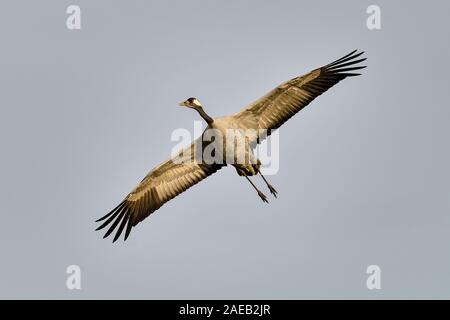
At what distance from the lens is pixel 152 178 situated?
21.0 meters

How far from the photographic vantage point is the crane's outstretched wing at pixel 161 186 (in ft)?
68.2

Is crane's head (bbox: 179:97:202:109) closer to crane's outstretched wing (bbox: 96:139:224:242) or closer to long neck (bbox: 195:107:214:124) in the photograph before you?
long neck (bbox: 195:107:214:124)

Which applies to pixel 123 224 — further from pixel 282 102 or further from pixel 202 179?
pixel 282 102

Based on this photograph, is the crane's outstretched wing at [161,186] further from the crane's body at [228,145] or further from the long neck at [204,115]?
the long neck at [204,115]

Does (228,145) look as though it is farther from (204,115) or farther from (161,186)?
(161,186)

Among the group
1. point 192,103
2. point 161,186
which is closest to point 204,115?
point 192,103

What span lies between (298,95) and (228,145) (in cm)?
222

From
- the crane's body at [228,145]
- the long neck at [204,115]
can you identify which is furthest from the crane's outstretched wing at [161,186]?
the long neck at [204,115]

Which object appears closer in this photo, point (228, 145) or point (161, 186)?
point (228, 145)

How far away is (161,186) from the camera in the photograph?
2123cm

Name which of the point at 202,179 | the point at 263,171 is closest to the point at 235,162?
the point at 263,171

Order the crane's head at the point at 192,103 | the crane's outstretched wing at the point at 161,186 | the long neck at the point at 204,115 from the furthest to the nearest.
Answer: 1. the crane's outstretched wing at the point at 161,186
2. the crane's head at the point at 192,103
3. the long neck at the point at 204,115
